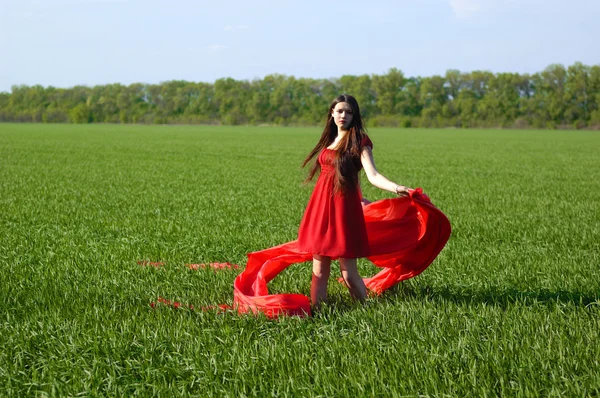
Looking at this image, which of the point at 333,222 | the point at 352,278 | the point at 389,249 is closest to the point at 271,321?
the point at 352,278

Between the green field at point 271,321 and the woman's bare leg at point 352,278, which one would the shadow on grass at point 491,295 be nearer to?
the green field at point 271,321

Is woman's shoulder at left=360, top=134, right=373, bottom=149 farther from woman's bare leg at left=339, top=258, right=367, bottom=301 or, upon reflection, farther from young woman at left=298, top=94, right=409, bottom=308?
woman's bare leg at left=339, top=258, right=367, bottom=301

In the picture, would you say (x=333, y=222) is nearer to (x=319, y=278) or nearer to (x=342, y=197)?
(x=342, y=197)

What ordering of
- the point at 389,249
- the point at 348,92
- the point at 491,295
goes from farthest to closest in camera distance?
1. the point at 348,92
2. the point at 491,295
3. the point at 389,249

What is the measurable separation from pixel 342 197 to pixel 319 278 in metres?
0.80

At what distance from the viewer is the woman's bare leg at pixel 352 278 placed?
5.90m

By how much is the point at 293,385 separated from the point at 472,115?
11715cm

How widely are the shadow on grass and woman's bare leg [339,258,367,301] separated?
357 mm

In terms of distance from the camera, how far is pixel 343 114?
18.9 feet

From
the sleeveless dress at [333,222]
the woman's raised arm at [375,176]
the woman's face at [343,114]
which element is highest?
the woman's face at [343,114]

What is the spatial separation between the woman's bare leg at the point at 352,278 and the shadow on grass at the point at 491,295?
36 cm

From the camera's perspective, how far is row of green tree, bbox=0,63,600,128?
112000 mm

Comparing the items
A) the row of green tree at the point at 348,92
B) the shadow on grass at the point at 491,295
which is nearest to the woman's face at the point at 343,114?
the shadow on grass at the point at 491,295

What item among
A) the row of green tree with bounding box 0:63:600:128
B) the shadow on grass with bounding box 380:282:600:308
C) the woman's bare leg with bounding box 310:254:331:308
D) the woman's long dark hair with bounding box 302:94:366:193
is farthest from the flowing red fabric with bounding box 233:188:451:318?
the row of green tree with bounding box 0:63:600:128
